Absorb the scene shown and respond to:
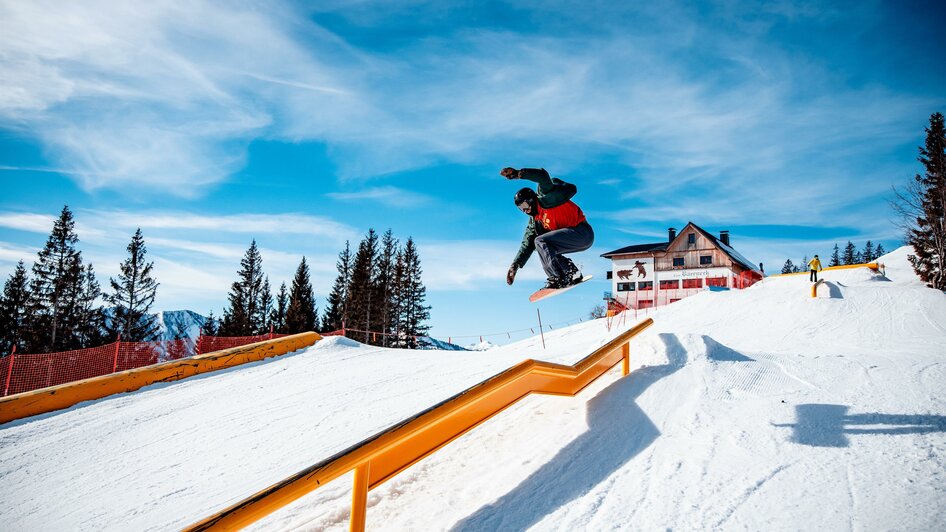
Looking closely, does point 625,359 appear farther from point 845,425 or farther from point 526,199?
point 526,199

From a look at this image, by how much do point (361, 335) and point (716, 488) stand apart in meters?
37.5

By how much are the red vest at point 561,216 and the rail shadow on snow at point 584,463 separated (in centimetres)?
208

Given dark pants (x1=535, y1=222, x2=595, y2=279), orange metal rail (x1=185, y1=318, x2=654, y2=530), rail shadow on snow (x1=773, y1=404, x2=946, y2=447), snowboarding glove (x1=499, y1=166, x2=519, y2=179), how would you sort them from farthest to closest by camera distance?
dark pants (x1=535, y1=222, x2=595, y2=279) < snowboarding glove (x1=499, y1=166, x2=519, y2=179) < rail shadow on snow (x1=773, y1=404, x2=946, y2=447) < orange metal rail (x1=185, y1=318, x2=654, y2=530)

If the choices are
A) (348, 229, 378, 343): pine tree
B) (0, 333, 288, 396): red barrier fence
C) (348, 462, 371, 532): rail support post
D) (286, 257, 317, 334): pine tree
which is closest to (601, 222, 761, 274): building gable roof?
(348, 229, 378, 343): pine tree

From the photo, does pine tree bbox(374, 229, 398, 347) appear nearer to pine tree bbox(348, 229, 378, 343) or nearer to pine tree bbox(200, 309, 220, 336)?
pine tree bbox(348, 229, 378, 343)

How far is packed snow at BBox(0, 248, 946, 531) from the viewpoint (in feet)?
10.4

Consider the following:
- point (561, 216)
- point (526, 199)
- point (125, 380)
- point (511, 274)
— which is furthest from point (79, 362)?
point (561, 216)

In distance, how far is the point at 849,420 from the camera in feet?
14.3

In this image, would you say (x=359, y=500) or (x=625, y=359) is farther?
(x=625, y=359)

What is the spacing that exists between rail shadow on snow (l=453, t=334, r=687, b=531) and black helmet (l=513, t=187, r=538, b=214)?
2.38 m

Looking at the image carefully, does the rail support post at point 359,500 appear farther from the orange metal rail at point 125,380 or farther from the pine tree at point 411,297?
the pine tree at point 411,297

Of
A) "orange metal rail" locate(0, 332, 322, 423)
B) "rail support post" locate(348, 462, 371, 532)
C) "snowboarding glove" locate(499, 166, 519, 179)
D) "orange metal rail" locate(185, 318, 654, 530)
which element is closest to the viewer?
"orange metal rail" locate(185, 318, 654, 530)

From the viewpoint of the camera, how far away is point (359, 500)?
9.66ft

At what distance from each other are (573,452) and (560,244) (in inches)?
101
